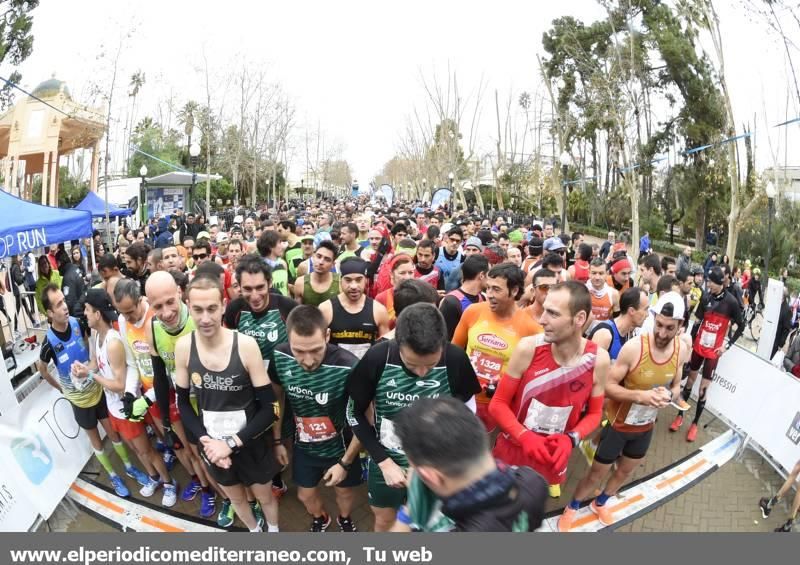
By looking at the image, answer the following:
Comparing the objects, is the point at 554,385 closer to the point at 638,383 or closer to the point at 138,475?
the point at 638,383

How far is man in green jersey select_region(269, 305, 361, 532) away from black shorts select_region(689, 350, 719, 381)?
436 cm

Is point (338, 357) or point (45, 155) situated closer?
point (338, 357)

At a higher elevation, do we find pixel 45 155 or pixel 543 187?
pixel 543 187

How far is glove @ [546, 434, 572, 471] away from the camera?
105 inches

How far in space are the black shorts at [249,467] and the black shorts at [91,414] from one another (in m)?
1.68

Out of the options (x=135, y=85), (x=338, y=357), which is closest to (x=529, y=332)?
(x=338, y=357)

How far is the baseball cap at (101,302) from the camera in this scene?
3.84 metres

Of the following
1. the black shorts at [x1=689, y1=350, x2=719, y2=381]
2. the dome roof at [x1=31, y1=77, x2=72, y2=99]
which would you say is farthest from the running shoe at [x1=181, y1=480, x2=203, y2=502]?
the dome roof at [x1=31, y1=77, x2=72, y2=99]

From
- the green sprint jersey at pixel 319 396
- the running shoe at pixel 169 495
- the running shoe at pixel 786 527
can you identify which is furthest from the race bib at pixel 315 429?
the running shoe at pixel 786 527

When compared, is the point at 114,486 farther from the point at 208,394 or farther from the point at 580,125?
the point at 580,125

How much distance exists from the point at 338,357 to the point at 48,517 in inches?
113
